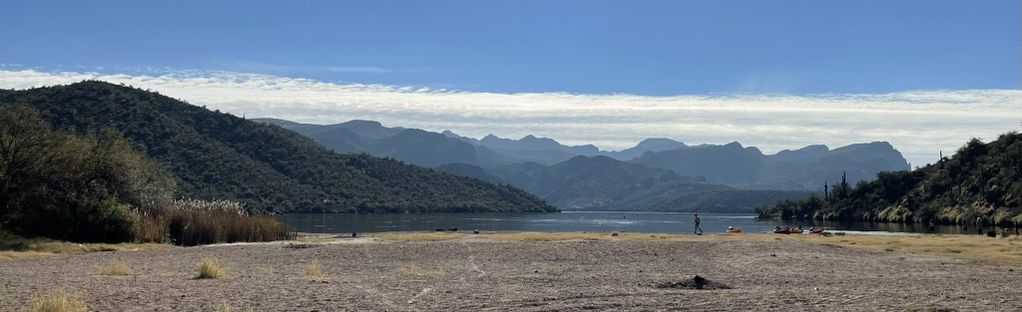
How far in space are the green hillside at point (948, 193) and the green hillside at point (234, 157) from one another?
6771cm

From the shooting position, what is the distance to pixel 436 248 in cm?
3556

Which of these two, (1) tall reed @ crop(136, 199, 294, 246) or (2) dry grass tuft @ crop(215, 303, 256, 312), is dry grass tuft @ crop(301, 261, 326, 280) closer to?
(2) dry grass tuft @ crop(215, 303, 256, 312)

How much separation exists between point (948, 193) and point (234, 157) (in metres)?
92.9

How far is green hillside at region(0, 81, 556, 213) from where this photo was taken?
107375 millimetres

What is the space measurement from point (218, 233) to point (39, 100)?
70567mm

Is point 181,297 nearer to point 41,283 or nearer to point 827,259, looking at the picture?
point 41,283

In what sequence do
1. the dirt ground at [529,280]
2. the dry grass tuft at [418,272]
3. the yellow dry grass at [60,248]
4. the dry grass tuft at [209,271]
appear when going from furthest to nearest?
the yellow dry grass at [60,248] < the dry grass tuft at [418,272] < the dry grass tuft at [209,271] < the dirt ground at [529,280]

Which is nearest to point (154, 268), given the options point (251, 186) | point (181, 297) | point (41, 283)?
point (41, 283)

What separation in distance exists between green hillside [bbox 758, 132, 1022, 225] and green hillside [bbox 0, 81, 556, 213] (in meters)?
67.7

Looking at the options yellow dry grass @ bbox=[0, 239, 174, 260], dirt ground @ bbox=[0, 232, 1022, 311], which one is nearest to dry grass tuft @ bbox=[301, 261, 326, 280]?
dirt ground @ bbox=[0, 232, 1022, 311]

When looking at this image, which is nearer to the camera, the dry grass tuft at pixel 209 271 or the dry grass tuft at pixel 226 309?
the dry grass tuft at pixel 226 309

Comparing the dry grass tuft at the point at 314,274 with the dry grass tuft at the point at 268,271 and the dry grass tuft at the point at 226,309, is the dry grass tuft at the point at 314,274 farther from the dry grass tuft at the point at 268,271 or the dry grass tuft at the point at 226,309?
the dry grass tuft at the point at 226,309

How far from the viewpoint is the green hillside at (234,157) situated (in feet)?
352

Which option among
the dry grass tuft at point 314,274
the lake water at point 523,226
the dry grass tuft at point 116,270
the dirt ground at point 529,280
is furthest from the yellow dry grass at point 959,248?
the lake water at point 523,226
